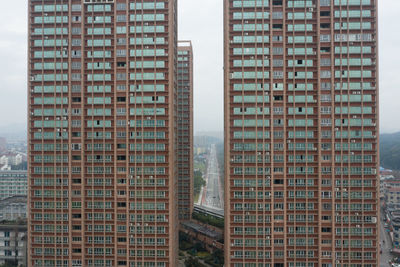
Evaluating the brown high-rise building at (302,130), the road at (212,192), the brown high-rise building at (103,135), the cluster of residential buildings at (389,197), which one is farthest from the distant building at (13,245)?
the cluster of residential buildings at (389,197)

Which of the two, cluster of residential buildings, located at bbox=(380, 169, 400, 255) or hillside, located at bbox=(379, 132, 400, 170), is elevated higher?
hillside, located at bbox=(379, 132, 400, 170)

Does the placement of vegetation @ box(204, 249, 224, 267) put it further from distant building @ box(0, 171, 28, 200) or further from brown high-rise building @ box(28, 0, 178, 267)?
distant building @ box(0, 171, 28, 200)

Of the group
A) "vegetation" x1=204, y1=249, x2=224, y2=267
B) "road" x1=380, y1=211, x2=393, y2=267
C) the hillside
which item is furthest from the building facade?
the hillside

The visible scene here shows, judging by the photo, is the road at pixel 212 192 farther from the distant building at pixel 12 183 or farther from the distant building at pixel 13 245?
the distant building at pixel 12 183

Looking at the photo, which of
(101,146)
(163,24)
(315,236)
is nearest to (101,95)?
(101,146)

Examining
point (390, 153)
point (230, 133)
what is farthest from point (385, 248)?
point (390, 153)
